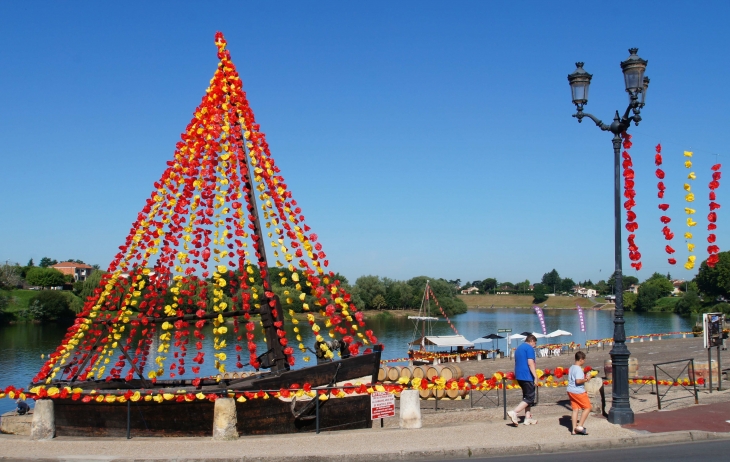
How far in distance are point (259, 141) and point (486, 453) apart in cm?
909

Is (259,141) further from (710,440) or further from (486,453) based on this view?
(710,440)

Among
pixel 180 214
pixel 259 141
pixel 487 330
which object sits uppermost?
pixel 259 141

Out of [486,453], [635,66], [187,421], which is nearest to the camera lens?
Answer: [486,453]

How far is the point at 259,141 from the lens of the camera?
15.8m

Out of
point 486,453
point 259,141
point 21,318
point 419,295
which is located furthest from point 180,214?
point 419,295

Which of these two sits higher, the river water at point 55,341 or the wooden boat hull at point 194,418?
the wooden boat hull at point 194,418

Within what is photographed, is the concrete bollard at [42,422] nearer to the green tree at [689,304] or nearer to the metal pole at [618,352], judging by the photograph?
the metal pole at [618,352]

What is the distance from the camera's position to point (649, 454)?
400 inches

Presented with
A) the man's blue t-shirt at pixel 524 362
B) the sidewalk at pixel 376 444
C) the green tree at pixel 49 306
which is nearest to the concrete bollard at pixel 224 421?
the sidewalk at pixel 376 444

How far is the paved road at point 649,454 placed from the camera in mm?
9852

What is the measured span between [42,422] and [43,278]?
111 m

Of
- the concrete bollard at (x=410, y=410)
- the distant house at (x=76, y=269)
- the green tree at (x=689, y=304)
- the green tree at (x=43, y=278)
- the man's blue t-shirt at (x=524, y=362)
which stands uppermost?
the distant house at (x=76, y=269)

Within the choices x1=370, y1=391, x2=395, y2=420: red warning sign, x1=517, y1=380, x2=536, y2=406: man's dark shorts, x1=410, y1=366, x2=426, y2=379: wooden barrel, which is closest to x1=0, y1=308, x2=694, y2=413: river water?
x1=410, y1=366, x2=426, y2=379: wooden barrel

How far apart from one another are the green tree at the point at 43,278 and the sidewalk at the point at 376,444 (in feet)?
361
